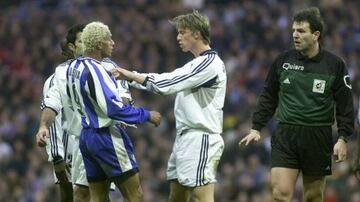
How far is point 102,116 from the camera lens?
9.82 metres

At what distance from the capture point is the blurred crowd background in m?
18.4

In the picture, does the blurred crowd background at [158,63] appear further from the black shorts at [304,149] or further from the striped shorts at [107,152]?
the striped shorts at [107,152]

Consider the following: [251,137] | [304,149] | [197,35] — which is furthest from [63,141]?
[304,149]

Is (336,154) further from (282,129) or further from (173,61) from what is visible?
(173,61)

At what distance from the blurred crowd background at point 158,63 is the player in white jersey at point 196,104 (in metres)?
6.82

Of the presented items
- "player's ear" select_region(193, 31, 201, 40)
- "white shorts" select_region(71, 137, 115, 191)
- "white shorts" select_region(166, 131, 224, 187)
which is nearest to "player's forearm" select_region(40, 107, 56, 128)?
"white shorts" select_region(71, 137, 115, 191)

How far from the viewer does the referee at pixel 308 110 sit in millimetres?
10031

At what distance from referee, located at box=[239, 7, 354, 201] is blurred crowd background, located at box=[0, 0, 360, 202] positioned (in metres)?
6.59

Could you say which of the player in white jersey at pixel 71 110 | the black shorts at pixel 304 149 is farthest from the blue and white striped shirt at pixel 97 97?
the black shorts at pixel 304 149

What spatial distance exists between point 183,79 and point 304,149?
4.09 feet

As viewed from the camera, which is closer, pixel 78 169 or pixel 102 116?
pixel 102 116

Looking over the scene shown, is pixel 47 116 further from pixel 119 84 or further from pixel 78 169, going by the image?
pixel 119 84

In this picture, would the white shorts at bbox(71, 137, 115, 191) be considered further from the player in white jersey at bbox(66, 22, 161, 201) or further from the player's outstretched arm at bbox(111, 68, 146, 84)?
the player's outstretched arm at bbox(111, 68, 146, 84)

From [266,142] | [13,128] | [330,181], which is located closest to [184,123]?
[330,181]
